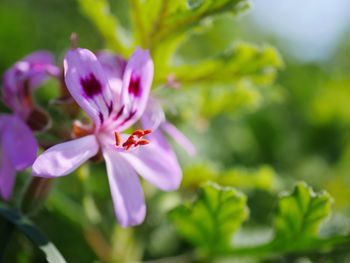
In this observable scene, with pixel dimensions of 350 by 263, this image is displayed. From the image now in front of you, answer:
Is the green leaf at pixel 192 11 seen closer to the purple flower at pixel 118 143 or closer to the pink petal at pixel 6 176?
the purple flower at pixel 118 143

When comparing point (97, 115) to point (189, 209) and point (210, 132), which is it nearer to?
point (189, 209)

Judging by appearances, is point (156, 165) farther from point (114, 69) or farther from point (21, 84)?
point (21, 84)

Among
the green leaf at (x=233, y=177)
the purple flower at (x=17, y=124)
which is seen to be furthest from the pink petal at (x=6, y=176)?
the green leaf at (x=233, y=177)

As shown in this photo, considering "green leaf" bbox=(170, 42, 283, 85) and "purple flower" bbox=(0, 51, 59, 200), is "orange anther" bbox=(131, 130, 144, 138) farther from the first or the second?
"green leaf" bbox=(170, 42, 283, 85)

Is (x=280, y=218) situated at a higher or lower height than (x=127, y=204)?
lower

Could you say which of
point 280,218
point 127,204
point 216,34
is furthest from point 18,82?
point 216,34

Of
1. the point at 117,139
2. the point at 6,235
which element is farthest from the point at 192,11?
the point at 6,235

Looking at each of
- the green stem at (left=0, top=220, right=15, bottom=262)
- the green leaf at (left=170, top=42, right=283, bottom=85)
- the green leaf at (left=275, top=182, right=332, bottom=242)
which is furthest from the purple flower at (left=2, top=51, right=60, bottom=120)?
the green leaf at (left=275, top=182, right=332, bottom=242)
